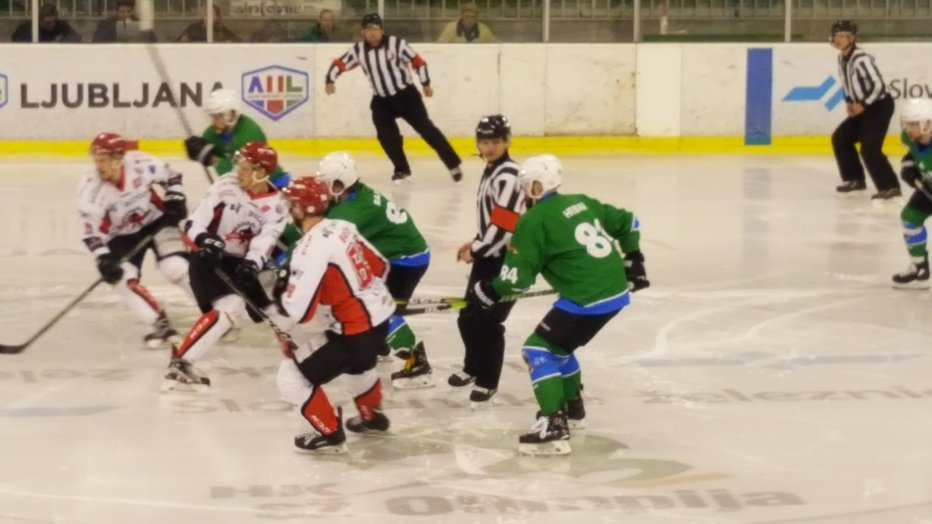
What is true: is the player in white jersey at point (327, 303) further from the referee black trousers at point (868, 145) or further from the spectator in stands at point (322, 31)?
the spectator in stands at point (322, 31)

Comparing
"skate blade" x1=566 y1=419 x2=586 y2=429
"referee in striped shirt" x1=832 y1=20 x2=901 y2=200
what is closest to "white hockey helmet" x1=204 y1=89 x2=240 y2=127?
"skate blade" x1=566 y1=419 x2=586 y2=429

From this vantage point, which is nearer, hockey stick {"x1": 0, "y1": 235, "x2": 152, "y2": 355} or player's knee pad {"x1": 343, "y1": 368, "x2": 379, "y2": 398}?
player's knee pad {"x1": 343, "y1": 368, "x2": 379, "y2": 398}

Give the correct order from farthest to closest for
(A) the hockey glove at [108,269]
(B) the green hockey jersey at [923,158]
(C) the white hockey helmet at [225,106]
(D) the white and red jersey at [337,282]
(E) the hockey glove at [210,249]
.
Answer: (B) the green hockey jersey at [923,158] → (C) the white hockey helmet at [225,106] → (A) the hockey glove at [108,269] → (E) the hockey glove at [210,249] → (D) the white and red jersey at [337,282]

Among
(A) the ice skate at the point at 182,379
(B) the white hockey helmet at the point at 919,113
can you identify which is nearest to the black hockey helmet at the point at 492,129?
(A) the ice skate at the point at 182,379

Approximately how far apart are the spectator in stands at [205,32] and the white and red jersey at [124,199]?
684cm

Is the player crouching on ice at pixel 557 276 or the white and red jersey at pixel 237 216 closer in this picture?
the player crouching on ice at pixel 557 276

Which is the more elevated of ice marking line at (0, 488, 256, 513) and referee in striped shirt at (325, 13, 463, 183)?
referee in striped shirt at (325, 13, 463, 183)

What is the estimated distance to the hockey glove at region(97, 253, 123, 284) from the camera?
7254 mm

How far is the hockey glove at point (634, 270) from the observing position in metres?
6.25

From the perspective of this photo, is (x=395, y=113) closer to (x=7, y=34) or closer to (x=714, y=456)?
(x=7, y=34)

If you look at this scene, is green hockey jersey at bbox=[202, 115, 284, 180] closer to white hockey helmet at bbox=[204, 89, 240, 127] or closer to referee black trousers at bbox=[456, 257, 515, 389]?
white hockey helmet at bbox=[204, 89, 240, 127]

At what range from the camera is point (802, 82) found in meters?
14.9

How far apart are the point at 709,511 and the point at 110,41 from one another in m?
9.83

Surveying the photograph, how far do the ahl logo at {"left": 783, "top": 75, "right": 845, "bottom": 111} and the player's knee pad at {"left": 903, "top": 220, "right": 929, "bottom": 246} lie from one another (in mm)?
5770
